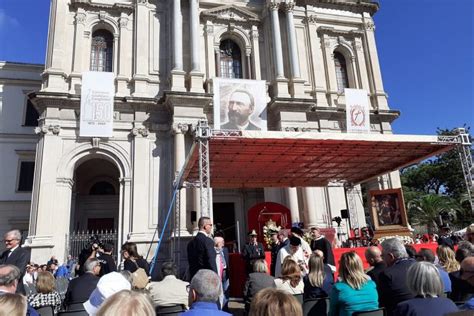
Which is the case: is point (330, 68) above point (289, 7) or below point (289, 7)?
below

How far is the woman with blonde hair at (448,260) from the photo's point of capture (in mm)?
4852

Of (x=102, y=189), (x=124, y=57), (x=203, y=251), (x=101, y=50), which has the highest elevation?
(x=101, y=50)

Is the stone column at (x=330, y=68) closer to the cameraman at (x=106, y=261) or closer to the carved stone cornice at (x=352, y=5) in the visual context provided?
the carved stone cornice at (x=352, y=5)

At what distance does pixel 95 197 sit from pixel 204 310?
65.7 ft

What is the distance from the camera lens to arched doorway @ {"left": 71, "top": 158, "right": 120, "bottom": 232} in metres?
20.2

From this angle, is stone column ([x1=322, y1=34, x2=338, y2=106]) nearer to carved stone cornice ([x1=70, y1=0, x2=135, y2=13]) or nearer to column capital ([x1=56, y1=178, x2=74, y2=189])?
carved stone cornice ([x1=70, y1=0, x2=135, y2=13])

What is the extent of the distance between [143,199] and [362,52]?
1671 cm

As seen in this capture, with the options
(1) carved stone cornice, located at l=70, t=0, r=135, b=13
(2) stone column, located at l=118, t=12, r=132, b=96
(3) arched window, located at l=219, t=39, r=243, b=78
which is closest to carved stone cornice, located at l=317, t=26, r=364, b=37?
(3) arched window, located at l=219, t=39, r=243, b=78

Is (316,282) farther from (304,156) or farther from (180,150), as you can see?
(180,150)

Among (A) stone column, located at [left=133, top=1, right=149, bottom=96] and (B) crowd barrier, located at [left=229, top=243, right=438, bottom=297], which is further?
(A) stone column, located at [left=133, top=1, right=149, bottom=96]

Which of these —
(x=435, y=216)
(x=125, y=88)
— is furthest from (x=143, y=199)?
(x=435, y=216)

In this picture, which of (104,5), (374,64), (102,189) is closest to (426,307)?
(104,5)

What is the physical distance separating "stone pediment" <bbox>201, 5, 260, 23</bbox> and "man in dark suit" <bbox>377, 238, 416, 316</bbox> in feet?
62.9

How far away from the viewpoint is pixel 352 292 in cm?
363
